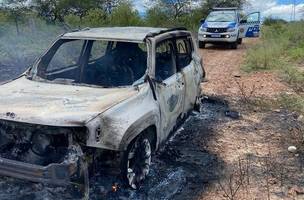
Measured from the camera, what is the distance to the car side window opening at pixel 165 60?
5.33 metres

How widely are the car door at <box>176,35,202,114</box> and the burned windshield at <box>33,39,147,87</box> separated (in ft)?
2.62

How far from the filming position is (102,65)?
552 centimetres

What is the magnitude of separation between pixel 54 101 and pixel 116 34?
1.64 m

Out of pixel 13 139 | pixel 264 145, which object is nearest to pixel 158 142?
pixel 13 139

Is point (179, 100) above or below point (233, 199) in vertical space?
above

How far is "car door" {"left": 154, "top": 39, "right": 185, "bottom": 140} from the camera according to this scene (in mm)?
5062

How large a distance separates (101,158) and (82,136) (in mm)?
358

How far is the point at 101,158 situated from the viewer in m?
4.12

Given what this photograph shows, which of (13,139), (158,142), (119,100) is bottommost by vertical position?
(158,142)

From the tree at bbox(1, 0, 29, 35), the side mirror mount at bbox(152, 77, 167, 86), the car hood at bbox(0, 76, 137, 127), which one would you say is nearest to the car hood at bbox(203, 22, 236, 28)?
the tree at bbox(1, 0, 29, 35)

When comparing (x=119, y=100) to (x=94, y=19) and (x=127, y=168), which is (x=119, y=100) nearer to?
(x=127, y=168)

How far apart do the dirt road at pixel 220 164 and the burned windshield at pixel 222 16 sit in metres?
10.8

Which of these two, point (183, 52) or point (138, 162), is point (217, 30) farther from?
point (138, 162)

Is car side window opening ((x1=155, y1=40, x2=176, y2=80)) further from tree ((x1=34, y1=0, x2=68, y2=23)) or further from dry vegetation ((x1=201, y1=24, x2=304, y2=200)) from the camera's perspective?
tree ((x1=34, y1=0, x2=68, y2=23))
